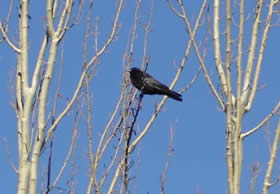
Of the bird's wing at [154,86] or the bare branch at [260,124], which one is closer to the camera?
the bare branch at [260,124]

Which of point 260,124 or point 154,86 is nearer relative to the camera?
point 260,124

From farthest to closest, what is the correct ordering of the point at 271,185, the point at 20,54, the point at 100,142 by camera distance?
the point at 100,142
the point at 20,54
the point at 271,185

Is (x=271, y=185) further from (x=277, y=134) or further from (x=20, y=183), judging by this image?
(x=20, y=183)

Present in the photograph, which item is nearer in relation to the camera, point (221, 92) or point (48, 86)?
point (221, 92)

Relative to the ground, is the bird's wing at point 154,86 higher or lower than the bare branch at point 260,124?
higher

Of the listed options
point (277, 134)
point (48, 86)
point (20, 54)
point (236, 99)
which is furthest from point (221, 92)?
point (20, 54)

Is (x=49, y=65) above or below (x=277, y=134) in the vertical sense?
above

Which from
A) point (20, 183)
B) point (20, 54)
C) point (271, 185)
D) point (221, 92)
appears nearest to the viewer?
point (271, 185)

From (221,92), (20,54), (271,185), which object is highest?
(20,54)

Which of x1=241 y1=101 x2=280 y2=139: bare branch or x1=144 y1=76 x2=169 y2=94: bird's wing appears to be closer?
x1=241 y1=101 x2=280 y2=139: bare branch

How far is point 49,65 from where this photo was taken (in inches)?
170

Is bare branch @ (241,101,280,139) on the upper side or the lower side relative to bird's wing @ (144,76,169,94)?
lower

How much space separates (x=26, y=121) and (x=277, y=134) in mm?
1703

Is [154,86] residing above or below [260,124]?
above
